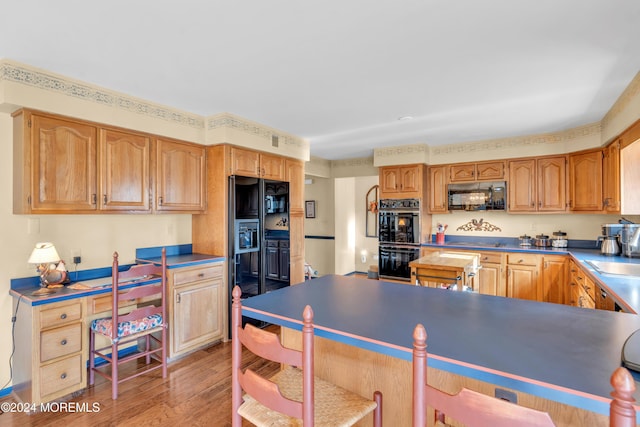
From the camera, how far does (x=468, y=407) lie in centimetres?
75

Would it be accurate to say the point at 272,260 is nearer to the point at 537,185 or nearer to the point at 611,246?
the point at 537,185

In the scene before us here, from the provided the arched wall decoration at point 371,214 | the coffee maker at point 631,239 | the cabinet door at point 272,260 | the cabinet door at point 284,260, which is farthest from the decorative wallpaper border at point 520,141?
the cabinet door at point 272,260

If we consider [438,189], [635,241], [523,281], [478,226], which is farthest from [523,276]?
[438,189]

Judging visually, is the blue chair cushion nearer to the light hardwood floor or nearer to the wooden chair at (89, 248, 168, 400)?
Result: the wooden chair at (89, 248, 168, 400)

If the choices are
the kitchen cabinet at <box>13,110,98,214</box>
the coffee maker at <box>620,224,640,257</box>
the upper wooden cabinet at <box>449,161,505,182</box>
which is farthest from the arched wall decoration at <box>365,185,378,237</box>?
the kitchen cabinet at <box>13,110,98,214</box>

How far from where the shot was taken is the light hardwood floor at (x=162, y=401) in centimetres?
208

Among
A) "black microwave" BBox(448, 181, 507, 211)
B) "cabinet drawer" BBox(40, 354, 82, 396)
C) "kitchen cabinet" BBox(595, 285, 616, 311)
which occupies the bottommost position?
"cabinet drawer" BBox(40, 354, 82, 396)

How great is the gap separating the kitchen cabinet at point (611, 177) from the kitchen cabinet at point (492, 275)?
4.10 feet

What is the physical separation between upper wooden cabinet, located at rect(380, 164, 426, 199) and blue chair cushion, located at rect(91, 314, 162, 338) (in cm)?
365

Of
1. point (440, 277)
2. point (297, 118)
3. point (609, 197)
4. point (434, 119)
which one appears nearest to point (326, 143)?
point (297, 118)

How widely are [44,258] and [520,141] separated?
5348 mm

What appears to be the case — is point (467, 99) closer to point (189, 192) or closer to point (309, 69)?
point (309, 69)

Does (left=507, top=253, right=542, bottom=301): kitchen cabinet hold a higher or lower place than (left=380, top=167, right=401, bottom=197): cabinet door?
lower

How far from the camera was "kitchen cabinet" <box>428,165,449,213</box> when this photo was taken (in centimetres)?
491
